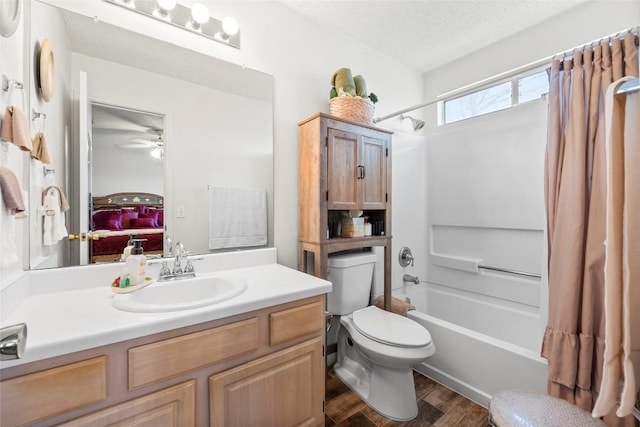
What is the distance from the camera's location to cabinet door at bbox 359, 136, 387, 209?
1812mm

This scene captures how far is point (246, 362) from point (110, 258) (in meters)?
0.79

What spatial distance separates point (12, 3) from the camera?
0.86m

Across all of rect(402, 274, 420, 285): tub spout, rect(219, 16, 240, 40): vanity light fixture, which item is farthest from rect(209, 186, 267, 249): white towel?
rect(402, 274, 420, 285): tub spout

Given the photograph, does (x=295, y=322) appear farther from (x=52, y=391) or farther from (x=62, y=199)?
(x=62, y=199)

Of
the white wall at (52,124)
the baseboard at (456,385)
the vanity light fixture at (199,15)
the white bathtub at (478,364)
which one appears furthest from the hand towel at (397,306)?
the vanity light fixture at (199,15)

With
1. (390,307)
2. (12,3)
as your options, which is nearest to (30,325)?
(12,3)

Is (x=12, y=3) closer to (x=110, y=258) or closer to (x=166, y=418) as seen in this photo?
(x=110, y=258)

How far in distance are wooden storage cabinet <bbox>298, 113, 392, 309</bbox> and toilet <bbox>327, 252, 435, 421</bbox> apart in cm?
18

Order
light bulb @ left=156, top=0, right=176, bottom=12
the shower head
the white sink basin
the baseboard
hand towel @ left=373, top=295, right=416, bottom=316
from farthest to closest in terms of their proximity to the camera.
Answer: the shower head → hand towel @ left=373, top=295, right=416, bottom=316 → the baseboard → light bulb @ left=156, top=0, right=176, bottom=12 → the white sink basin

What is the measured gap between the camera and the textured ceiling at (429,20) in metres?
1.76

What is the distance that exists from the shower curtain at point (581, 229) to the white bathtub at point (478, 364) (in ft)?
0.55

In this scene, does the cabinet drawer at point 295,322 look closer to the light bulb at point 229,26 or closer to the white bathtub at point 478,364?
the white bathtub at point 478,364

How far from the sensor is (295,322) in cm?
113

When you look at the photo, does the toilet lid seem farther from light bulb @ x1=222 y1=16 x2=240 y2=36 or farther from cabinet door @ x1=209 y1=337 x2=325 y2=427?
light bulb @ x1=222 y1=16 x2=240 y2=36
